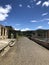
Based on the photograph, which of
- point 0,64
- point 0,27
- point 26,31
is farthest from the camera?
point 26,31

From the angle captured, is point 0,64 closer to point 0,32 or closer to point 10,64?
point 10,64

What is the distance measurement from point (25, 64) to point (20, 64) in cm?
→ 27

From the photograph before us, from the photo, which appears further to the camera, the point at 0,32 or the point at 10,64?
the point at 0,32

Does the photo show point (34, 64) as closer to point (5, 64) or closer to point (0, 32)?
point (5, 64)

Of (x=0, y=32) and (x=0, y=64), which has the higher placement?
(x=0, y=32)

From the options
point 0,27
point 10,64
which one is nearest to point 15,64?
point 10,64

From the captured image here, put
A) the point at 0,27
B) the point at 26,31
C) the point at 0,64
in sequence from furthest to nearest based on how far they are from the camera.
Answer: the point at 26,31, the point at 0,27, the point at 0,64

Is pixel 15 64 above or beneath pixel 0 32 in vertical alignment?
beneath

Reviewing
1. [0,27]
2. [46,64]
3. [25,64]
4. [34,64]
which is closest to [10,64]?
[25,64]

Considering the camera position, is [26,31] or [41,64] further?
[26,31]

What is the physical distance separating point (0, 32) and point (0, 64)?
25.4 meters

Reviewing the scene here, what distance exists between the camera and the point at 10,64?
274 inches

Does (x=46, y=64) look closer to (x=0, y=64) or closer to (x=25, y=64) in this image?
(x=25, y=64)

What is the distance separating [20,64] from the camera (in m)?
6.98
